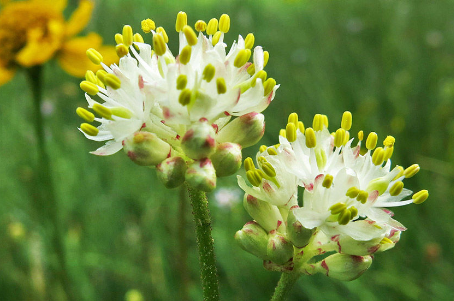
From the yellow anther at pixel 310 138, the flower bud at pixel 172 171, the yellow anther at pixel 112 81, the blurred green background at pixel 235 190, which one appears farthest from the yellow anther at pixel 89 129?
the blurred green background at pixel 235 190

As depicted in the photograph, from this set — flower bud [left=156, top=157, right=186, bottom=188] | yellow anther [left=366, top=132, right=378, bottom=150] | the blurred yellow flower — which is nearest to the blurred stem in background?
the blurred yellow flower

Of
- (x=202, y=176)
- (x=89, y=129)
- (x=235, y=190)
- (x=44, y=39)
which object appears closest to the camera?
(x=202, y=176)

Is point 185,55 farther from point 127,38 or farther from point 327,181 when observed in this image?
point 327,181

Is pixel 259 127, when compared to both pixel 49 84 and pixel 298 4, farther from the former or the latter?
pixel 298 4

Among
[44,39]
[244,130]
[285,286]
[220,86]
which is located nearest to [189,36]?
[220,86]

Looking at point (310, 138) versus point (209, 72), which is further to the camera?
point (310, 138)

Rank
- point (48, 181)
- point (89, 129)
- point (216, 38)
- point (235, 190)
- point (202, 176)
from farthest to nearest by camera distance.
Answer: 1. point (235, 190)
2. point (48, 181)
3. point (216, 38)
4. point (89, 129)
5. point (202, 176)

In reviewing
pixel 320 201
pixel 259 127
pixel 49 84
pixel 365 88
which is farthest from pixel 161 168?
pixel 49 84
